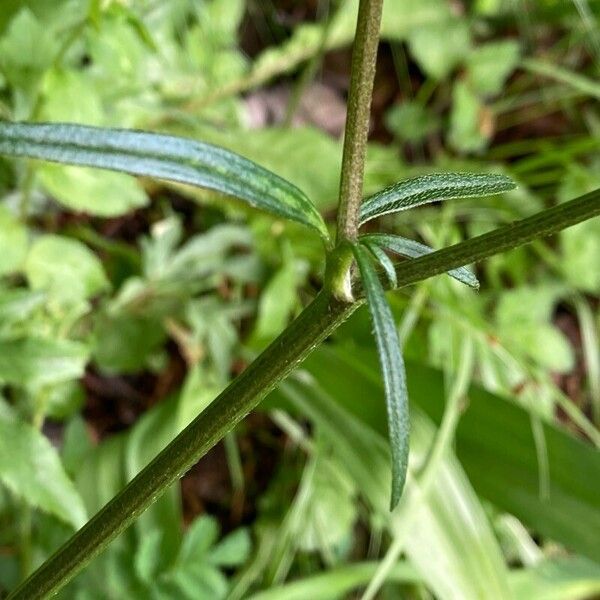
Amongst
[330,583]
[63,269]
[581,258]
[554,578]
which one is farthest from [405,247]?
[581,258]

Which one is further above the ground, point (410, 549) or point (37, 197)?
point (37, 197)

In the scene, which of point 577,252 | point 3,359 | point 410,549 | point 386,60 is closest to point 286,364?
point 3,359

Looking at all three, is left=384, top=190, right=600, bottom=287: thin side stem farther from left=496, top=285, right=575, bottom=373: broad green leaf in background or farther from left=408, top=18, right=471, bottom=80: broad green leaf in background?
left=408, top=18, right=471, bottom=80: broad green leaf in background

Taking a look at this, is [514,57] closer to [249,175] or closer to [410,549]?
[410,549]

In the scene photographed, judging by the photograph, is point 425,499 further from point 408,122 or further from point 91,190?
point 408,122

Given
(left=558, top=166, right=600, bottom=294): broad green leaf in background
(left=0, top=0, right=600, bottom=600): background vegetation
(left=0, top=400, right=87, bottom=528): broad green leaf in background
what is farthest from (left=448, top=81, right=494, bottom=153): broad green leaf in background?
(left=0, top=400, right=87, bottom=528): broad green leaf in background

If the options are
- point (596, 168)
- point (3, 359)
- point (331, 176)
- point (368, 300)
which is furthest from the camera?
point (596, 168)
